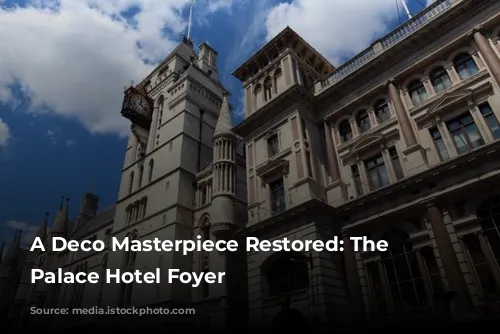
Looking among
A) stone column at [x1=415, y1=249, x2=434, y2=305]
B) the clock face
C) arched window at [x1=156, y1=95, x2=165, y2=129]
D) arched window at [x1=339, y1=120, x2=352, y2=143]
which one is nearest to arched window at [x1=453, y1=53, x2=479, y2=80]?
arched window at [x1=339, y1=120, x2=352, y2=143]

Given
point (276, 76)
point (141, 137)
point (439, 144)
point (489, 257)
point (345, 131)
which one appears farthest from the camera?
point (141, 137)

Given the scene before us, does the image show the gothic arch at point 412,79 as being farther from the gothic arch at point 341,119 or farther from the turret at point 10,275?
the turret at point 10,275

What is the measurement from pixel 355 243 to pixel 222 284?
1113 centimetres

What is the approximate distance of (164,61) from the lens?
1874 inches

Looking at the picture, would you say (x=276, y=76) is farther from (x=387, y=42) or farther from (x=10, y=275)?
(x=10, y=275)

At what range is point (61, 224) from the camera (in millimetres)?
57312

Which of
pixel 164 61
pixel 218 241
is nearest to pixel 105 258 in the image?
pixel 218 241

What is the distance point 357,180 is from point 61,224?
2073 inches

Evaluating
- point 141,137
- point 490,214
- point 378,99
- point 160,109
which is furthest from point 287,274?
point 160,109

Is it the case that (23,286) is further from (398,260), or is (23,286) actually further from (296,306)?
(398,260)

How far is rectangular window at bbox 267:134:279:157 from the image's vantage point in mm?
24466

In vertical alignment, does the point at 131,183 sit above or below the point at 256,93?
below

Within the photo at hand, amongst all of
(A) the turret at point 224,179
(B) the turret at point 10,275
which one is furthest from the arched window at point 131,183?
(B) the turret at point 10,275

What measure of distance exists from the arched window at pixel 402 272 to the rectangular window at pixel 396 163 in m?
3.00
